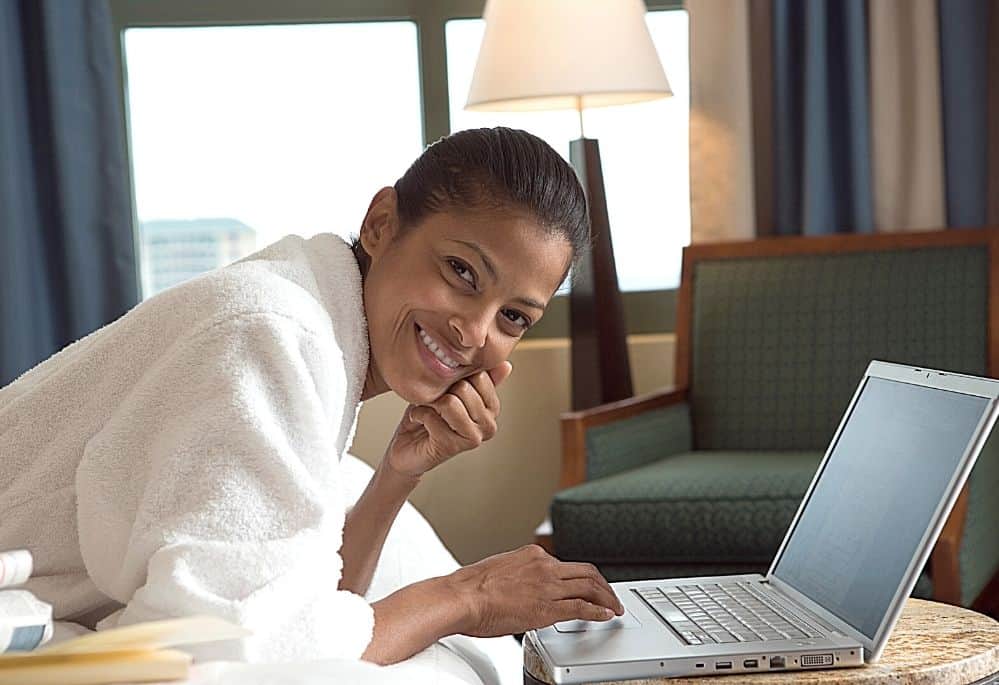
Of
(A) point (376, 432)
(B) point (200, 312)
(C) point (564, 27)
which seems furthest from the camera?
(A) point (376, 432)

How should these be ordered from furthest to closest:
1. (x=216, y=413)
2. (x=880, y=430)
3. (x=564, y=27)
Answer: (x=564, y=27) < (x=880, y=430) < (x=216, y=413)

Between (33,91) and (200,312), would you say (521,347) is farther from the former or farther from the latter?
(200,312)

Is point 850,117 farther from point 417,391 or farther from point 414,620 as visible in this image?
point 414,620

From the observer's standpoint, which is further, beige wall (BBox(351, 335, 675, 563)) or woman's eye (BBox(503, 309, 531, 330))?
beige wall (BBox(351, 335, 675, 563))

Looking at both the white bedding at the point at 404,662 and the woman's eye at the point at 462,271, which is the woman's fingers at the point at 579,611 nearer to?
the white bedding at the point at 404,662

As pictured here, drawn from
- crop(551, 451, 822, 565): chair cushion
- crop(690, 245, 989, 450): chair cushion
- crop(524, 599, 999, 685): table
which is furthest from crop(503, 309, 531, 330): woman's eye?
crop(690, 245, 989, 450): chair cushion

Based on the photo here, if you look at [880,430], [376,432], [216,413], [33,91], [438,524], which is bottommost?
[438,524]

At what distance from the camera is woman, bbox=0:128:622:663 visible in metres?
1.09

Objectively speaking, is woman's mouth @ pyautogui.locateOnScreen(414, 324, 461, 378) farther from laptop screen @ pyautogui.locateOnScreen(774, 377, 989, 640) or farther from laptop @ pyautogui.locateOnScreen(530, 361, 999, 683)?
laptop screen @ pyautogui.locateOnScreen(774, 377, 989, 640)

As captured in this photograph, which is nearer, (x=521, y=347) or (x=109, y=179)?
(x=109, y=179)

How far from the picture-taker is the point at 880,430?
4.61 ft

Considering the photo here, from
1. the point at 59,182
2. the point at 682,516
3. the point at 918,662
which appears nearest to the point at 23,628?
the point at 918,662

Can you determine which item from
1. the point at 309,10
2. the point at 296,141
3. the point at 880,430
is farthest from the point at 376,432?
the point at 880,430

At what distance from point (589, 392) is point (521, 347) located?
0.41 m
